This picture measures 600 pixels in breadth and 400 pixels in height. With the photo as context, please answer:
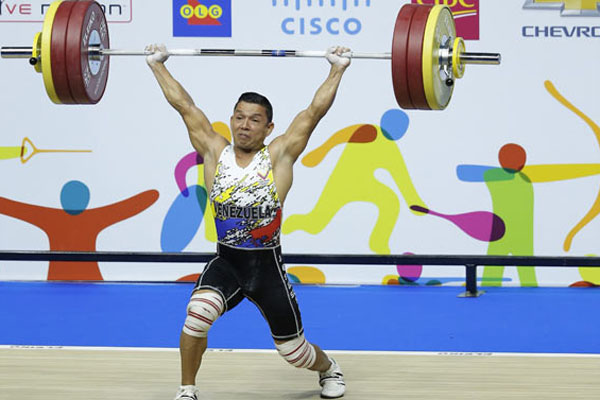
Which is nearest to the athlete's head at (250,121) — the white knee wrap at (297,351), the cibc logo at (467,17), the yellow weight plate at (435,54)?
the yellow weight plate at (435,54)

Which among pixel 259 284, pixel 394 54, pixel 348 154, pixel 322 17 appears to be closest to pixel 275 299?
pixel 259 284

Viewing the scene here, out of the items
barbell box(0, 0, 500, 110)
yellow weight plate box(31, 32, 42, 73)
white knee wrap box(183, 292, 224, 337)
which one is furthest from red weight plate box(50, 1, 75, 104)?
white knee wrap box(183, 292, 224, 337)

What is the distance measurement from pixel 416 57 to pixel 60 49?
54.3 inches

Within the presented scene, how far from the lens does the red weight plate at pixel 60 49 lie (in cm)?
400

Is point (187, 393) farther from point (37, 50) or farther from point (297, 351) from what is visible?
point (37, 50)

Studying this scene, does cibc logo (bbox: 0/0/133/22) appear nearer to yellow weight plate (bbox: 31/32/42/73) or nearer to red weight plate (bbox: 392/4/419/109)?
yellow weight plate (bbox: 31/32/42/73)

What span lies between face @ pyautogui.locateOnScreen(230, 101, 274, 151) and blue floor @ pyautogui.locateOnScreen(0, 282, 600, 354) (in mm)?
1580

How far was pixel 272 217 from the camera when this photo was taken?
3801 mm

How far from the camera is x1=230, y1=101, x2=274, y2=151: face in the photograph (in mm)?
3797

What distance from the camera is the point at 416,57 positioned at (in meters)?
3.86

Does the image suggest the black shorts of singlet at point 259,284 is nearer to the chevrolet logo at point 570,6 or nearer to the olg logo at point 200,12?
the olg logo at point 200,12

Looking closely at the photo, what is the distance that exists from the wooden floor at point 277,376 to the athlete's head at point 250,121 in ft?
3.23

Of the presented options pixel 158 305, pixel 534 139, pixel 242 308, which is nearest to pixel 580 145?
pixel 534 139

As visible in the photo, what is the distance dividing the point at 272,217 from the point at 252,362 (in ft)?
2.99
